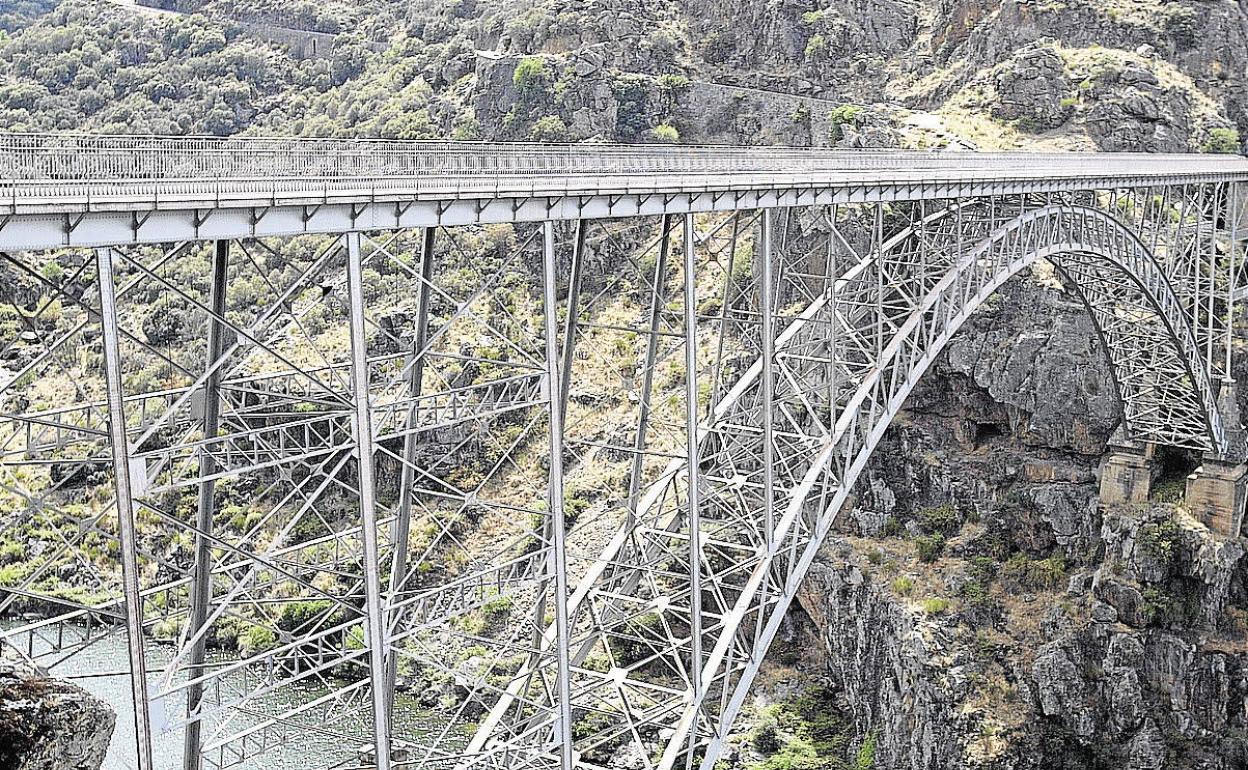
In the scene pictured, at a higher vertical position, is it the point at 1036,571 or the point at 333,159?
the point at 333,159

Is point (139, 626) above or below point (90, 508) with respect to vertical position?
above

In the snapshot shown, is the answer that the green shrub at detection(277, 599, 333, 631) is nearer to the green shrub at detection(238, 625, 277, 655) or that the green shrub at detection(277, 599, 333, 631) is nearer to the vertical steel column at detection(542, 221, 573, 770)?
the green shrub at detection(238, 625, 277, 655)

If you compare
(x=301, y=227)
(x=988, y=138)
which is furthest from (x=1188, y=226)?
(x=301, y=227)

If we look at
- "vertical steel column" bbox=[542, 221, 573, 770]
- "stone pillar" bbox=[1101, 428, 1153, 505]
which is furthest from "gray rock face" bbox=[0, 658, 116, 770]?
"stone pillar" bbox=[1101, 428, 1153, 505]

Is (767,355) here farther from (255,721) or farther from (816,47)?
(816,47)

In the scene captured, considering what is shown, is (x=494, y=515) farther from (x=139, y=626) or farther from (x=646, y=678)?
(x=139, y=626)

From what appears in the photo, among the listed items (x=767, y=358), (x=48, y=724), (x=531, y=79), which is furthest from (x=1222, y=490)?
(x=48, y=724)
